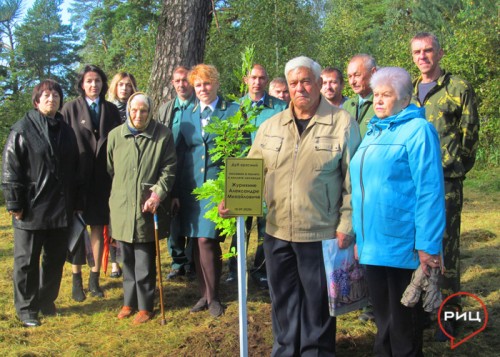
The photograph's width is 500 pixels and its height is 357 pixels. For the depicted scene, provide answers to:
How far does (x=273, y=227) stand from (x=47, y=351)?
7.40 feet

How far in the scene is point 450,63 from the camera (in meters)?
16.0

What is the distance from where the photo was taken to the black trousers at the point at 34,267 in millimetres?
5102

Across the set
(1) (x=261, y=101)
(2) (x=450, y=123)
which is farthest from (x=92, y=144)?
(2) (x=450, y=123)

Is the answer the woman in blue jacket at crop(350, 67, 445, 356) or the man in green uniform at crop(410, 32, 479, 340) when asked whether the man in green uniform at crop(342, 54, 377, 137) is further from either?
the woman in blue jacket at crop(350, 67, 445, 356)

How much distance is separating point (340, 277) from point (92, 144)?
3387 millimetres

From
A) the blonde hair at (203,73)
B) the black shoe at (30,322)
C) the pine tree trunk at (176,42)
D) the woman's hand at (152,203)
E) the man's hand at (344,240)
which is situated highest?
the pine tree trunk at (176,42)

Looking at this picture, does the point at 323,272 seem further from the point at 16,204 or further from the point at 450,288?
the point at 16,204

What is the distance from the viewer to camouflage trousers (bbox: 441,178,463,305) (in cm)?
438

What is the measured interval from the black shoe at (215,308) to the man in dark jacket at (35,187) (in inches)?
62.8

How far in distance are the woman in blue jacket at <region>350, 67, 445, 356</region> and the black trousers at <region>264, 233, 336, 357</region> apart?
367mm

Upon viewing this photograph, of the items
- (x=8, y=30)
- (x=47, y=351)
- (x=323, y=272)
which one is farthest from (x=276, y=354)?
(x=8, y=30)

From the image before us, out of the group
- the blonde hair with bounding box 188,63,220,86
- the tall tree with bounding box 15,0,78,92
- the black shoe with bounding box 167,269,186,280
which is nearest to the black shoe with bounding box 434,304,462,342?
the blonde hair with bounding box 188,63,220,86

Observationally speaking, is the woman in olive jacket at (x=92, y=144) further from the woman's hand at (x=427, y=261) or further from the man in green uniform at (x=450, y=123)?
the woman's hand at (x=427, y=261)

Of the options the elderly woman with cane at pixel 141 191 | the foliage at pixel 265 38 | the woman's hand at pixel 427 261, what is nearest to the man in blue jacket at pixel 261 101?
the elderly woman with cane at pixel 141 191
